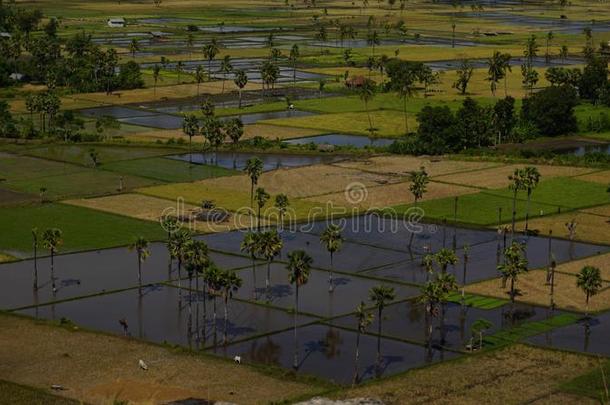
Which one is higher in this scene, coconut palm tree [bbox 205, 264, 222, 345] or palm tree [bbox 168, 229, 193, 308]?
palm tree [bbox 168, 229, 193, 308]

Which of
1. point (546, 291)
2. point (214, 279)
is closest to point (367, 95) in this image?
point (546, 291)

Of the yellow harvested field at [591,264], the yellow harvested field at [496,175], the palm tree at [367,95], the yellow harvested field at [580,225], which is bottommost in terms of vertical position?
the yellow harvested field at [591,264]

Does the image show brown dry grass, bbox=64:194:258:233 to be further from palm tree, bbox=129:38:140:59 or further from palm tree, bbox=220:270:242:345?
palm tree, bbox=129:38:140:59

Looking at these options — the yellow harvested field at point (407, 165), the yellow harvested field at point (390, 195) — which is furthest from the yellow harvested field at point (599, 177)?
the yellow harvested field at point (390, 195)

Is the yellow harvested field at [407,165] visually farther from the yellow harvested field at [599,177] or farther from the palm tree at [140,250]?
the palm tree at [140,250]

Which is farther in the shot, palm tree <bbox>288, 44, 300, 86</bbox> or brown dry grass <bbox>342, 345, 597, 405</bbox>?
palm tree <bbox>288, 44, 300, 86</bbox>

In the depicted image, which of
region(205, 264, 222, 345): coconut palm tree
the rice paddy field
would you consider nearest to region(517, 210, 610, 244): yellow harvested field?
the rice paddy field

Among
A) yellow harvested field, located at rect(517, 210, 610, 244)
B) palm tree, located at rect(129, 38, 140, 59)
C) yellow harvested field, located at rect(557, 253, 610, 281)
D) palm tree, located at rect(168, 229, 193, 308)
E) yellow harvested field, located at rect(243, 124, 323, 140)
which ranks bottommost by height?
yellow harvested field, located at rect(557, 253, 610, 281)
